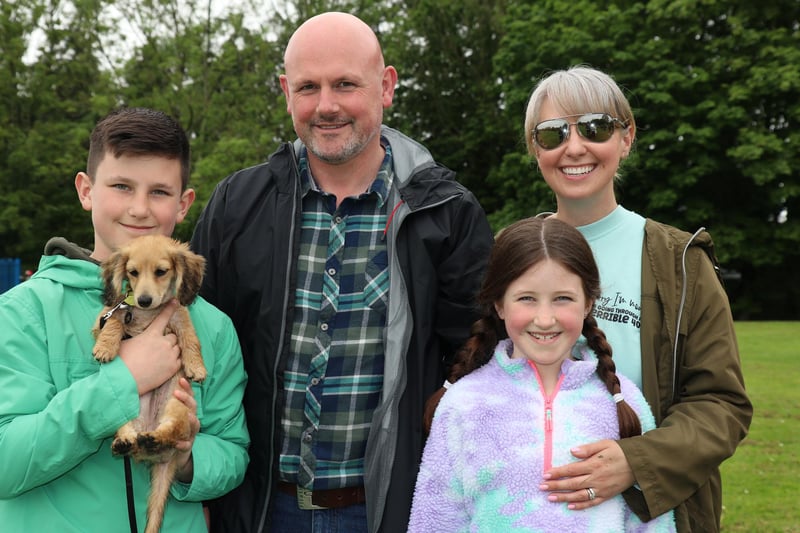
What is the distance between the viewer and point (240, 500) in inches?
137

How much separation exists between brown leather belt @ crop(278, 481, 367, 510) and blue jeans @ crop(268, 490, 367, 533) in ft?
0.08

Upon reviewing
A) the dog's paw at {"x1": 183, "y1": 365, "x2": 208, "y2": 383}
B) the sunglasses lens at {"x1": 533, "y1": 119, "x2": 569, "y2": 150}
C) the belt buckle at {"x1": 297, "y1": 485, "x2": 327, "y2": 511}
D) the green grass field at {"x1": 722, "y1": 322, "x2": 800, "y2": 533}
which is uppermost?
the sunglasses lens at {"x1": 533, "y1": 119, "x2": 569, "y2": 150}

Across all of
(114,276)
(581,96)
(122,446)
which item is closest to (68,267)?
(114,276)

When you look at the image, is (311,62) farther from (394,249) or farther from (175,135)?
(394,249)

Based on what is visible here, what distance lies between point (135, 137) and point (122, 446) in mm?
1341

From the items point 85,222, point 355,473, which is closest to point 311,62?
point 355,473

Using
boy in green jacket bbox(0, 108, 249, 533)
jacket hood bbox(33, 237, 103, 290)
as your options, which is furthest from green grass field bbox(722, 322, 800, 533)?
jacket hood bbox(33, 237, 103, 290)

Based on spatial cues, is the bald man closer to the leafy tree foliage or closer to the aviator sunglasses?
the aviator sunglasses

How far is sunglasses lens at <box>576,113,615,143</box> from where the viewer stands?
3686 mm

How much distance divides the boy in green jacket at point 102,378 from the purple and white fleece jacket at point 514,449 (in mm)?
904

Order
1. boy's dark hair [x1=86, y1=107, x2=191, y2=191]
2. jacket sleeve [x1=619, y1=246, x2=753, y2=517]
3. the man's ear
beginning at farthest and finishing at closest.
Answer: the man's ear, boy's dark hair [x1=86, y1=107, x2=191, y2=191], jacket sleeve [x1=619, y1=246, x2=753, y2=517]

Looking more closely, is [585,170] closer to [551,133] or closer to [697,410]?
[551,133]

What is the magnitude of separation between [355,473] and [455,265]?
1102mm

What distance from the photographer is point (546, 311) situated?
314 centimetres
